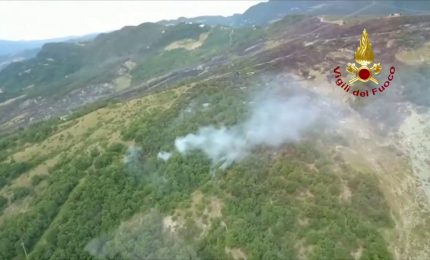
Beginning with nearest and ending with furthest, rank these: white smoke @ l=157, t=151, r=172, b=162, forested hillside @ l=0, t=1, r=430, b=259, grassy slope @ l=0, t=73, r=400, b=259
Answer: grassy slope @ l=0, t=73, r=400, b=259, forested hillside @ l=0, t=1, r=430, b=259, white smoke @ l=157, t=151, r=172, b=162

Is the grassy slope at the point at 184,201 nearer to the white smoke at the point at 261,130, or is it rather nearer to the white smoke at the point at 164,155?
the white smoke at the point at 164,155

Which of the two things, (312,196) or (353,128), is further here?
(353,128)

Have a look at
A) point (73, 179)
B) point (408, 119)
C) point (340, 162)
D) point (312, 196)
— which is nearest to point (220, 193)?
point (312, 196)

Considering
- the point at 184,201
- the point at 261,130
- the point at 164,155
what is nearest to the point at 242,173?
the point at 184,201

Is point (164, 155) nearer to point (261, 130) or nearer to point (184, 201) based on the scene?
point (184, 201)

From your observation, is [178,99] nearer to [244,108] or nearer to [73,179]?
[244,108]

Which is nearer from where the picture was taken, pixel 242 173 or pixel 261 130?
pixel 242 173

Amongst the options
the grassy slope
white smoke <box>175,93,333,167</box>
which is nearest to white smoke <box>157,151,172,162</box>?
the grassy slope

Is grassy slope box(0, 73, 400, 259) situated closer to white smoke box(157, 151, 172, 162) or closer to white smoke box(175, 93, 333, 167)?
white smoke box(157, 151, 172, 162)

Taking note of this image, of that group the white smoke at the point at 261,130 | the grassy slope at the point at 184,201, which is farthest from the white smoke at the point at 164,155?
the white smoke at the point at 261,130
